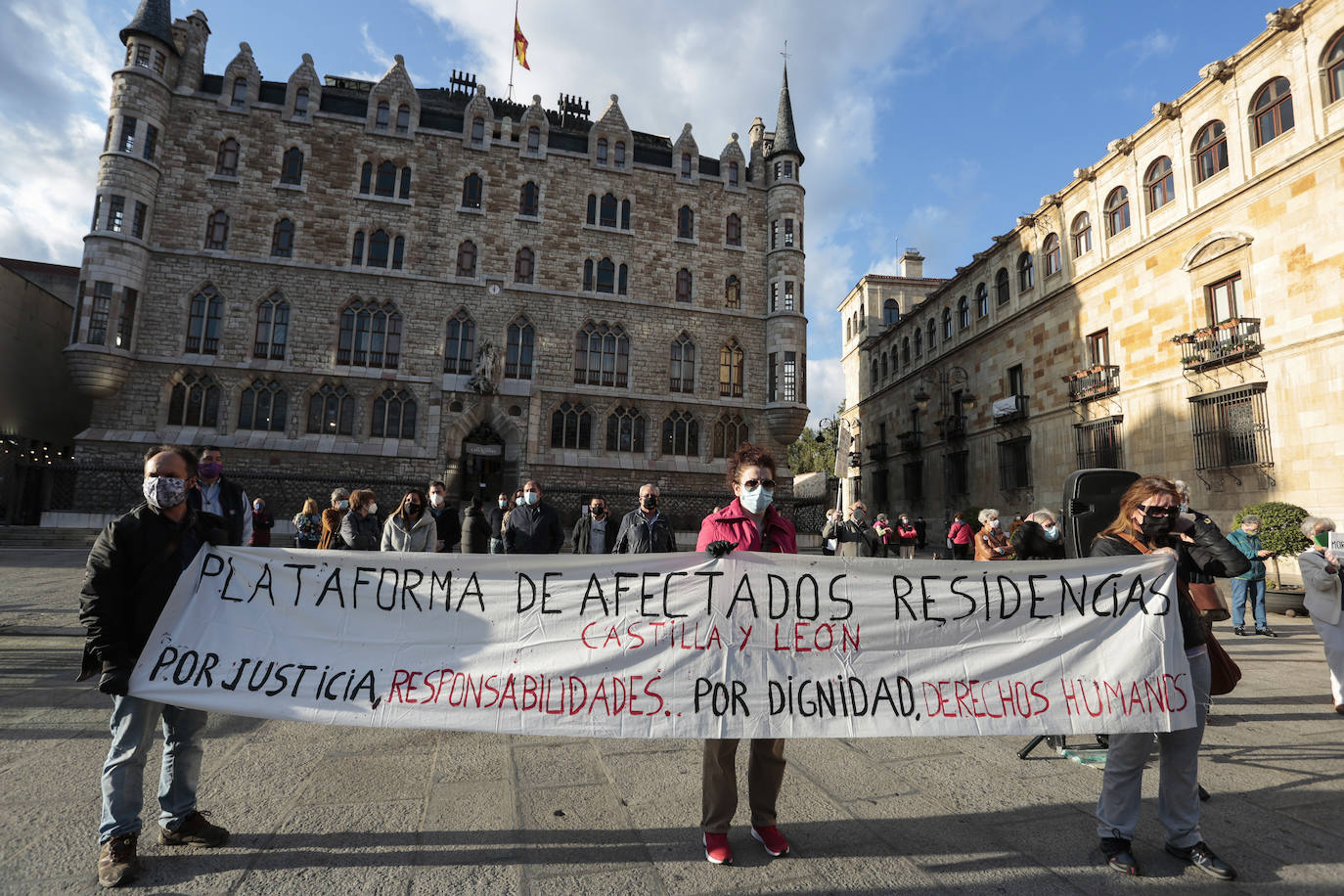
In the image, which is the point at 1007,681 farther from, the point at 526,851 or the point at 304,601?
the point at 304,601

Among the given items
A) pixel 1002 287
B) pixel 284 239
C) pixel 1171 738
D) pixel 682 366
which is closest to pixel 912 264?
pixel 1002 287

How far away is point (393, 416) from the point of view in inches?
982

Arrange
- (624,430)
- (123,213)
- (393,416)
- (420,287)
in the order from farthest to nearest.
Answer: (624,430), (420,287), (393,416), (123,213)

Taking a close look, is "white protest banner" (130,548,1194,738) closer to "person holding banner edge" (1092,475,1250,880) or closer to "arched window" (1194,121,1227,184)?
"person holding banner edge" (1092,475,1250,880)

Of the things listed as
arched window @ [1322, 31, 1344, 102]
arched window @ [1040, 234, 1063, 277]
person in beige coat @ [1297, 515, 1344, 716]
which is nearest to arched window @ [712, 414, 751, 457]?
arched window @ [1040, 234, 1063, 277]

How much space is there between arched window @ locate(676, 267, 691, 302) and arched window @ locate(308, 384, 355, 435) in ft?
47.3

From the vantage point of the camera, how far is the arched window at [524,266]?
26297 millimetres

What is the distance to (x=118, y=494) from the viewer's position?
21047 mm

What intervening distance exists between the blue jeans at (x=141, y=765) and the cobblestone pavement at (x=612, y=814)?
8.6 inches

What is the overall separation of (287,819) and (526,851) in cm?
134

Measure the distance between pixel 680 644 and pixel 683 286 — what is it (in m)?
25.9

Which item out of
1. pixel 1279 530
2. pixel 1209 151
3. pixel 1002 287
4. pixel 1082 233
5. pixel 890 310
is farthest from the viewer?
pixel 890 310

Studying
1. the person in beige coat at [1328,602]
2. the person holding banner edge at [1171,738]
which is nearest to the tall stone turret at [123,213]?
the person holding banner edge at [1171,738]

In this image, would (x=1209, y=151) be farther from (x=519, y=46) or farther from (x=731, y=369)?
(x=519, y=46)
